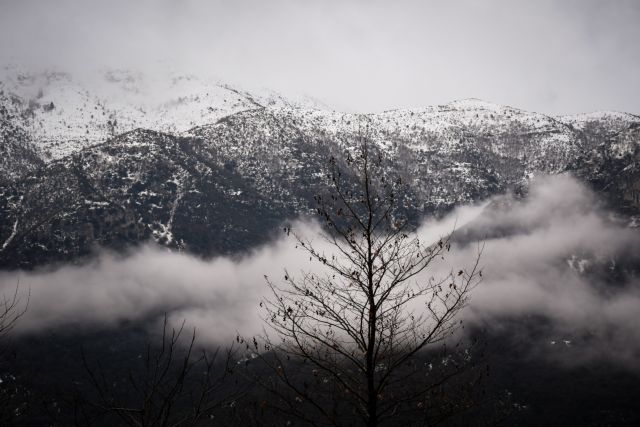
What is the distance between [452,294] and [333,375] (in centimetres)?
324

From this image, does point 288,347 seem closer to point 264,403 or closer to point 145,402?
point 264,403

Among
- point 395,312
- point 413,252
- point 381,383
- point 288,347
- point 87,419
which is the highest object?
point 413,252

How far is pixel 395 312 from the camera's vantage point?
11055 millimetres

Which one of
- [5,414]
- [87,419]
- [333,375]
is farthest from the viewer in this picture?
[5,414]

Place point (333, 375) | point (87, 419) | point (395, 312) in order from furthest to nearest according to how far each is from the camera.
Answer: point (395, 312)
point (333, 375)
point (87, 419)

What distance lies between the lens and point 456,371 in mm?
10016

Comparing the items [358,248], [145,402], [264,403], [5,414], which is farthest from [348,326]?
[5,414]

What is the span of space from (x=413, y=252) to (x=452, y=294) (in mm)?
1297

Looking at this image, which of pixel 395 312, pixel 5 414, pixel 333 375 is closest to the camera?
pixel 333 375

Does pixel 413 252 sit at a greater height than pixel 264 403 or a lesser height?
greater

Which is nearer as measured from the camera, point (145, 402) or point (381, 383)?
point (145, 402)

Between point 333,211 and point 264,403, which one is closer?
point 264,403

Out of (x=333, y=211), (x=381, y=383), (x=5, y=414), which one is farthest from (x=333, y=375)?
(x=5, y=414)

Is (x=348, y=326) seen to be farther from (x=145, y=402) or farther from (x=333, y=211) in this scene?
(x=145, y=402)
